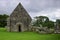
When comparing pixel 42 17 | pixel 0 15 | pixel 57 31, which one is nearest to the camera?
pixel 57 31

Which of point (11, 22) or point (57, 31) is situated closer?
point (57, 31)

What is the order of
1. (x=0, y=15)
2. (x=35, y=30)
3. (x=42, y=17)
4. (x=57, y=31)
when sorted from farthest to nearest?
(x=0, y=15) < (x=42, y=17) < (x=35, y=30) < (x=57, y=31)

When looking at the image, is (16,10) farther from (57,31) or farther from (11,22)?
(57,31)

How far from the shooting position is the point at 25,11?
4159cm

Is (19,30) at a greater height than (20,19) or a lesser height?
lesser

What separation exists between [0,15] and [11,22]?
36768 mm

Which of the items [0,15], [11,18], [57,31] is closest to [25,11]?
[11,18]

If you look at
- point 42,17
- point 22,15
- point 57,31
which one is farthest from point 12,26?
point 42,17

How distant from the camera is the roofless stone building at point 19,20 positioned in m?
41.2

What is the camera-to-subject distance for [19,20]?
137 ft

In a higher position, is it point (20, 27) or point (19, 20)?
point (19, 20)

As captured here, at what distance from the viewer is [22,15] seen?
41812 mm

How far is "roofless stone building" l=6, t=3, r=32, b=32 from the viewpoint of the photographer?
41219 millimetres

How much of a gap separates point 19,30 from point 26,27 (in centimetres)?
185
